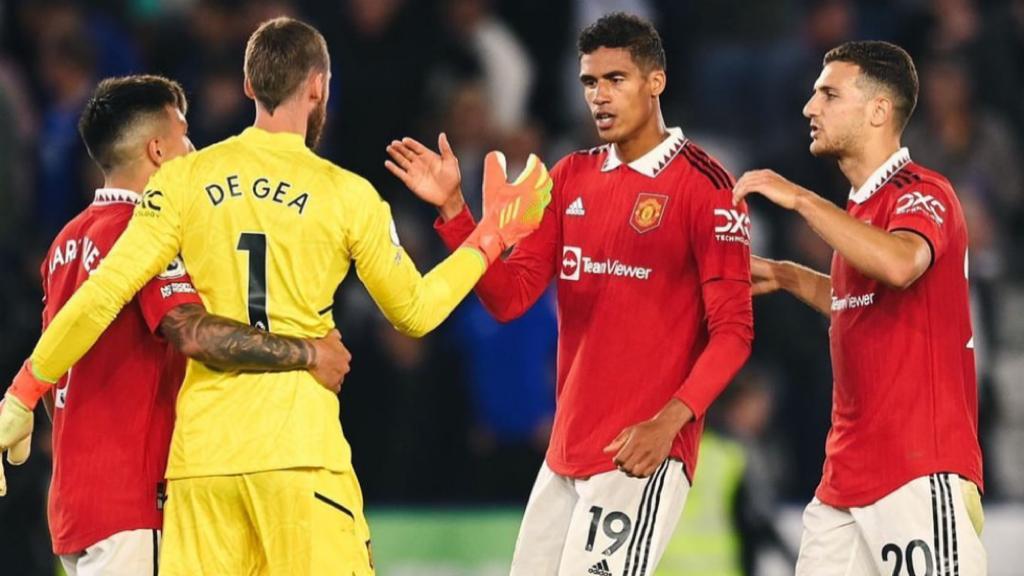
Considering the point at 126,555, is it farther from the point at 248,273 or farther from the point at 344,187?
the point at 344,187

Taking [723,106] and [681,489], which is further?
[723,106]

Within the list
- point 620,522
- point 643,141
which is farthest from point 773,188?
point 620,522

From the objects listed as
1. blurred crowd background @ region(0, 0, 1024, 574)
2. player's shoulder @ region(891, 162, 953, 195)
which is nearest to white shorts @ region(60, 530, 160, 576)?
player's shoulder @ region(891, 162, 953, 195)

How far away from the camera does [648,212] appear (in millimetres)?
6992

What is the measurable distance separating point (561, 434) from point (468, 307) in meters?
5.35

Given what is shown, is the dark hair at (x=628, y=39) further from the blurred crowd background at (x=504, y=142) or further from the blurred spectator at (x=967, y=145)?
the blurred spectator at (x=967, y=145)

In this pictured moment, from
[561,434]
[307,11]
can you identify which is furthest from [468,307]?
[561,434]

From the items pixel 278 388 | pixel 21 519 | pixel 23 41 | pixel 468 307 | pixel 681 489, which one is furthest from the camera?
pixel 23 41

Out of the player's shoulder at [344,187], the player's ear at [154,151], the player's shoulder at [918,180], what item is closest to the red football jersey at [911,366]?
the player's shoulder at [918,180]

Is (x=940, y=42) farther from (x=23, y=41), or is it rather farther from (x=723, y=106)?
(x=23, y=41)

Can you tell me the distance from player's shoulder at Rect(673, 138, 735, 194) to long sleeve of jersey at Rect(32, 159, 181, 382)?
6.66ft

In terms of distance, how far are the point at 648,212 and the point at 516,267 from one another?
631 mm

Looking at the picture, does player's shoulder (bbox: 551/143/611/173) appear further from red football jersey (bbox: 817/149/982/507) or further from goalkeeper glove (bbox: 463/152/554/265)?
red football jersey (bbox: 817/149/982/507)

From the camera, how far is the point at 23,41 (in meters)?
13.6
